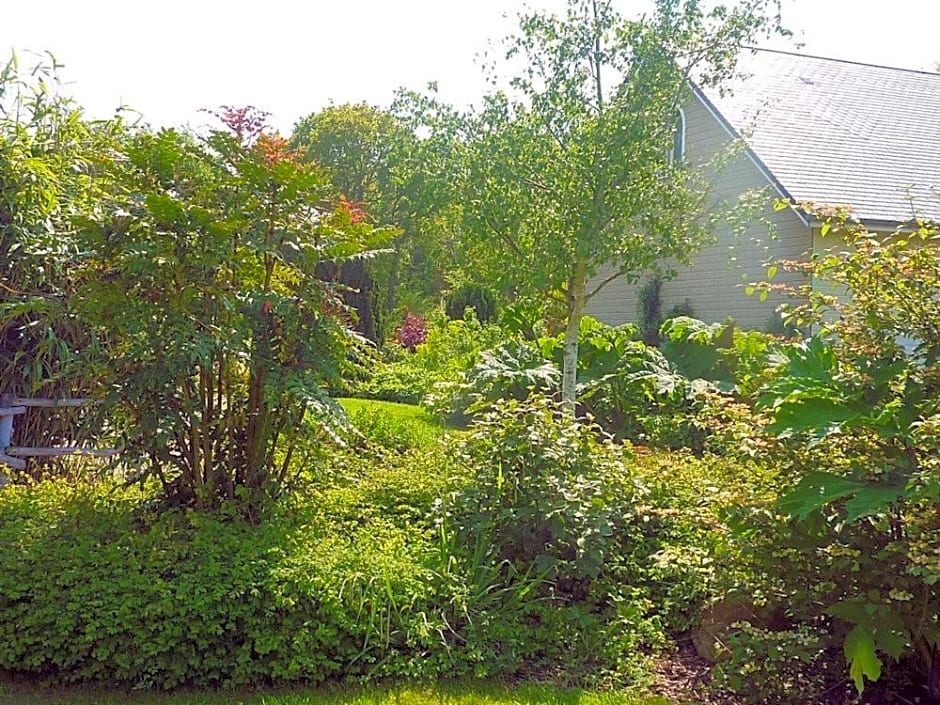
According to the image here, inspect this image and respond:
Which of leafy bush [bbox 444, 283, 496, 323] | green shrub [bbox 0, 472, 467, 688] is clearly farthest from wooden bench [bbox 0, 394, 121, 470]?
leafy bush [bbox 444, 283, 496, 323]

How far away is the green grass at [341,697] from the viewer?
327cm

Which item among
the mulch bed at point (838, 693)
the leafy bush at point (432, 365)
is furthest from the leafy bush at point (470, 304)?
the mulch bed at point (838, 693)

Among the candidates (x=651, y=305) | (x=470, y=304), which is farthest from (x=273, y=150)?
(x=470, y=304)

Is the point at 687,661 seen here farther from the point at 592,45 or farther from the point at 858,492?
the point at 592,45

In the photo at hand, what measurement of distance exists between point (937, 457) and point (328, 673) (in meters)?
2.39

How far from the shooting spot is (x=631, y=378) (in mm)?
8719

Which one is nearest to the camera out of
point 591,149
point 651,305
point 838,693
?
point 838,693

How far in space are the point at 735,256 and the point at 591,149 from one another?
4.48 m

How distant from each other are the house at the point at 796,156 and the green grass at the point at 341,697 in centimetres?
750

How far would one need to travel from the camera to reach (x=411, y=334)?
19.5 m

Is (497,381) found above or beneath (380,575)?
above

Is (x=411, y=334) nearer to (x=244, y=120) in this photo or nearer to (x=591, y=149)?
(x=591, y=149)

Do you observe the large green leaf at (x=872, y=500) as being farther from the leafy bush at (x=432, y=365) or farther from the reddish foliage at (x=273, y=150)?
the leafy bush at (x=432, y=365)

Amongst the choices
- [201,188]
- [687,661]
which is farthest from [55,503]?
[687,661]
